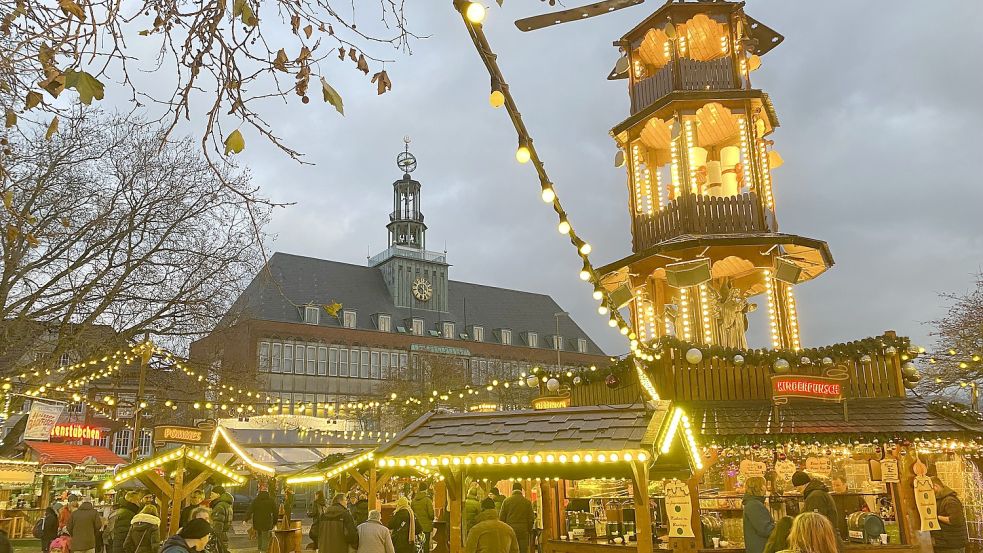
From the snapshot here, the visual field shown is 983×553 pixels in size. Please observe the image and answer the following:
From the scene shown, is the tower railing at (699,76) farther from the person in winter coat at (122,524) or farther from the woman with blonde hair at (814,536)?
the woman with blonde hair at (814,536)

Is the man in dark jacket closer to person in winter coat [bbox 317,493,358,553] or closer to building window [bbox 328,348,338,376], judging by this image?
person in winter coat [bbox 317,493,358,553]

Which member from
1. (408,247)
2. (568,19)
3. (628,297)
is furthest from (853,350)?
(408,247)

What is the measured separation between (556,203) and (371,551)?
17.3 ft

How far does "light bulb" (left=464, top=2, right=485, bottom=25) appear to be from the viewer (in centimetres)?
299

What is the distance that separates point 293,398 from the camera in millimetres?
50594

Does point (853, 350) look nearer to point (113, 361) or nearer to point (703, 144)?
point (703, 144)

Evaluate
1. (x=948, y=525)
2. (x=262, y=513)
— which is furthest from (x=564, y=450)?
(x=262, y=513)

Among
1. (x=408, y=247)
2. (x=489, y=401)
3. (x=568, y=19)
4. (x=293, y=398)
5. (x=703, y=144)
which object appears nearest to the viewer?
(x=568, y=19)

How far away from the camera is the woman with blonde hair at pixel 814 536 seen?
445cm

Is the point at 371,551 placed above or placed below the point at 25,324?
below

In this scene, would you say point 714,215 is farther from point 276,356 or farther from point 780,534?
point 276,356

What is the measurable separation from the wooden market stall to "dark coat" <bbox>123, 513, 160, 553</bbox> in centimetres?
275

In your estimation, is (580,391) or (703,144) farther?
(703,144)

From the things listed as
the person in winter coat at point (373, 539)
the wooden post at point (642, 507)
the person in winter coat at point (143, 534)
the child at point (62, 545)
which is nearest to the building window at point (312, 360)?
the child at point (62, 545)
